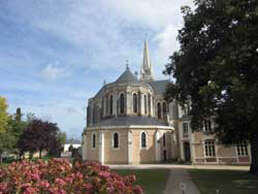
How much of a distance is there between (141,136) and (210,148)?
429 inches

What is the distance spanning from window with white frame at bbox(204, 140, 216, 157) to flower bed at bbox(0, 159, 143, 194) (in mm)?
32202

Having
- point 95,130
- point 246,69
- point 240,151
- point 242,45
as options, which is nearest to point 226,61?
point 242,45

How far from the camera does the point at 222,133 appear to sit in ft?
69.8

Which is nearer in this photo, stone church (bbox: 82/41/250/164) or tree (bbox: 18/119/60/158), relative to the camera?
stone church (bbox: 82/41/250/164)

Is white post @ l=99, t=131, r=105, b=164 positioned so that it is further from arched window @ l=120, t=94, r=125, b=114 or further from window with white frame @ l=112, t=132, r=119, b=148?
arched window @ l=120, t=94, r=125, b=114

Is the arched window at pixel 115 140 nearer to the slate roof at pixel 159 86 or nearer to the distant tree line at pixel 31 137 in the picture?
the distant tree line at pixel 31 137

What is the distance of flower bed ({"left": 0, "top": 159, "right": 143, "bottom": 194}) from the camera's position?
15.4 feet

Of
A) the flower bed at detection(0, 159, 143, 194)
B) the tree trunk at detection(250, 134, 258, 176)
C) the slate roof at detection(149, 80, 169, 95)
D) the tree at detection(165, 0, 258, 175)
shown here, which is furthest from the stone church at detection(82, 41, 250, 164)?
the flower bed at detection(0, 159, 143, 194)

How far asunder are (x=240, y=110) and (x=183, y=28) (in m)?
8.65

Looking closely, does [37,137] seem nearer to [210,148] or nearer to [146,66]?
[210,148]

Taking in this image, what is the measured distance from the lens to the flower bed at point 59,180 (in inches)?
185

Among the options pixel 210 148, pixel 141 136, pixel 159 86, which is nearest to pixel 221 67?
pixel 210 148

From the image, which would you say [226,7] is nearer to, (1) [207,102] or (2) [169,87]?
(1) [207,102]

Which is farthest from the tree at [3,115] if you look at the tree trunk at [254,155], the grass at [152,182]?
the tree trunk at [254,155]
